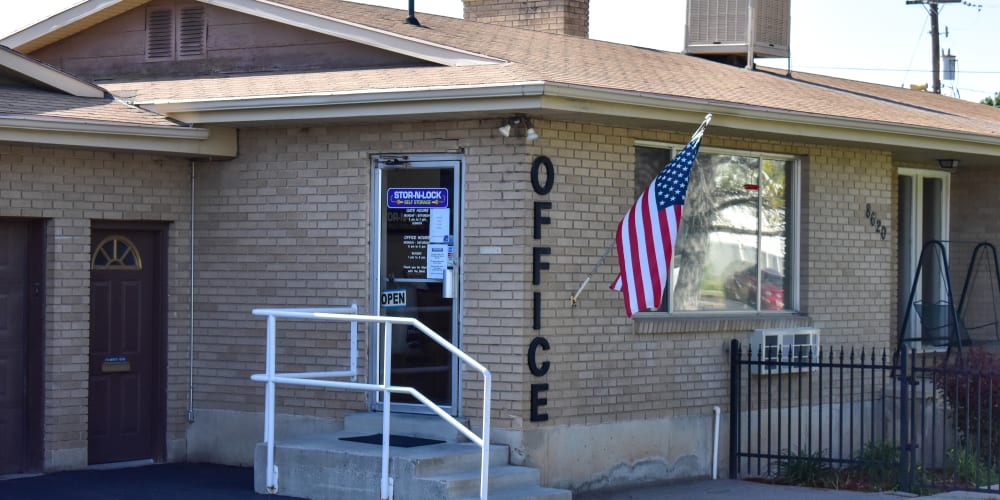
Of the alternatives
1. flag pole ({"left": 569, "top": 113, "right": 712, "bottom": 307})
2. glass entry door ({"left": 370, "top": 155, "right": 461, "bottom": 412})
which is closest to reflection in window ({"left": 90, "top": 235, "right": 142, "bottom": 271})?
glass entry door ({"left": 370, "top": 155, "right": 461, "bottom": 412})

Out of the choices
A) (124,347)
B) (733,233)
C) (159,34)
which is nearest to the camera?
(124,347)

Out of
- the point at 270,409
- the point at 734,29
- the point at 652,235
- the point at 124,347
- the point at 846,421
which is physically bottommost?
the point at 846,421

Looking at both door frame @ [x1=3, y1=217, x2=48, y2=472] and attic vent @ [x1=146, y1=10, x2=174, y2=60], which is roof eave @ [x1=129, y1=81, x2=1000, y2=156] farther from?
attic vent @ [x1=146, y1=10, x2=174, y2=60]

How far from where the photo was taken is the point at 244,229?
1236cm

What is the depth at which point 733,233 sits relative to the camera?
42.9 ft

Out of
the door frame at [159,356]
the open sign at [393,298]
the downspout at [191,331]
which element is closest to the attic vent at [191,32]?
the downspout at [191,331]

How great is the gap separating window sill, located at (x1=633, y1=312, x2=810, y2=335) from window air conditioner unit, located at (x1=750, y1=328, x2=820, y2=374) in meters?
0.11

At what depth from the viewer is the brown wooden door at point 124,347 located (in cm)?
1209

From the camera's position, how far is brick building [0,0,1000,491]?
1106cm

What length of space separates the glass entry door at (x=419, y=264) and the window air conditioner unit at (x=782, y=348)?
115 inches

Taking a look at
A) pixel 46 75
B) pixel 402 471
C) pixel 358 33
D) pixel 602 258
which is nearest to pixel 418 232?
pixel 602 258

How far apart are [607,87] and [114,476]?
509 cm

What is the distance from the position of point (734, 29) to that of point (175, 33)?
684 cm

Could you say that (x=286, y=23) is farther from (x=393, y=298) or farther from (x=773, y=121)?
(x=773, y=121)
